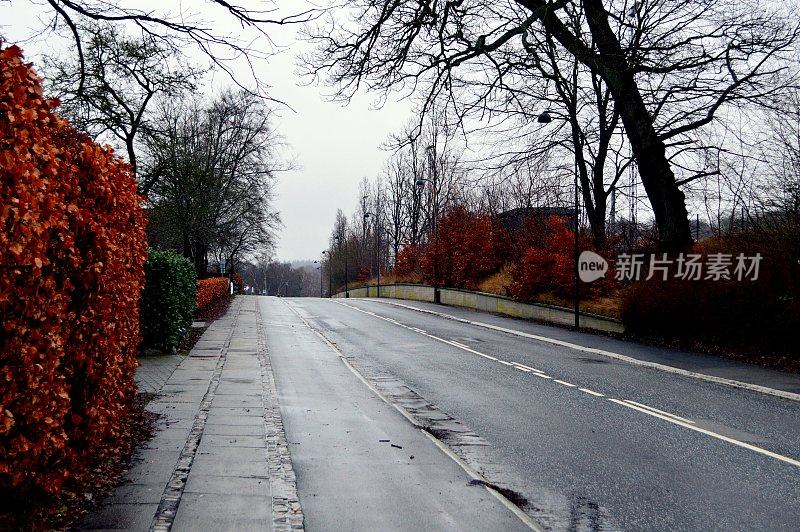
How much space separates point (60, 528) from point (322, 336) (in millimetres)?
17449

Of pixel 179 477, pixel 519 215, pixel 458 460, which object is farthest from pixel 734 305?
pixel 519 215

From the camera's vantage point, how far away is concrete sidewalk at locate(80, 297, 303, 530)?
16.6 feet

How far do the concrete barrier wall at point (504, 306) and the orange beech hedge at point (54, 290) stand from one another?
2080 centimetres

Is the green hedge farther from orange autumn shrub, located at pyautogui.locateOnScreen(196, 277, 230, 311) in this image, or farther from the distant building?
the distant building

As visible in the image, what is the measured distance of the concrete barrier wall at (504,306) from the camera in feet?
87.2

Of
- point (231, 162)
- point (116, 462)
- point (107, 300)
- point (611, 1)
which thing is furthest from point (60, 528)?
point (231, 162)

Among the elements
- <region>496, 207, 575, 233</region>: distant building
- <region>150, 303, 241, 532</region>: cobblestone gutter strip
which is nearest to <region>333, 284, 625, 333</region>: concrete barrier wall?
<region>496, 207, 575, 233</region>: distant building

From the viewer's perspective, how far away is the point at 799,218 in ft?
52.8

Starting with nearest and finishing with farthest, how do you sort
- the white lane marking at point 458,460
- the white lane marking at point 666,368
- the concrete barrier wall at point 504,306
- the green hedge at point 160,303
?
the white lane marking at point 458,460 → the white lane marking at point 666,368 → the green hedge at point 160,303 → the concrete barrier wall at point 504,306

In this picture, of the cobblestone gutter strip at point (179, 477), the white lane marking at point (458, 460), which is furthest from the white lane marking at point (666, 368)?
the cobblestone gutter strip at point (179, 477)

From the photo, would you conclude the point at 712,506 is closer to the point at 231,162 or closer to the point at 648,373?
the point at 648,373

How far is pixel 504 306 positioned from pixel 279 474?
29.2 metres

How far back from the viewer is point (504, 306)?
3491 cm

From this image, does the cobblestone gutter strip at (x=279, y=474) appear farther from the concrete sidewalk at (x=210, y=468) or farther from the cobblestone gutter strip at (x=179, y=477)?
the cobblestone gutter strip at (x=179, y=477)
